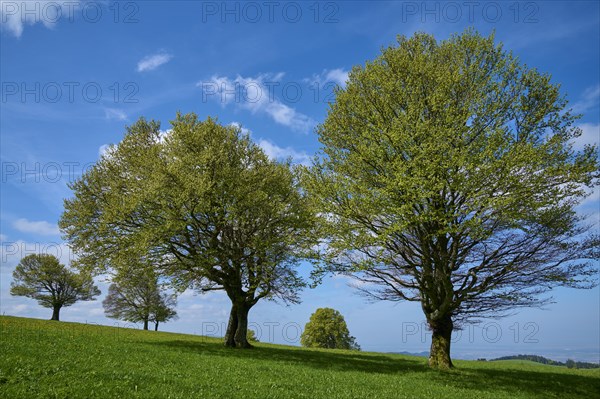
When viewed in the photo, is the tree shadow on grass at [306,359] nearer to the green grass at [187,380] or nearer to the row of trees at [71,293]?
the green grass at [187,380]

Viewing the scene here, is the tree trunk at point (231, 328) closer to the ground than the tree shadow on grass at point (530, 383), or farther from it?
farther from it

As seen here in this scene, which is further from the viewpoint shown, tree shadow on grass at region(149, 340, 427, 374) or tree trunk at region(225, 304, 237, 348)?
tree trunk at region(225, 304, 237, 348)

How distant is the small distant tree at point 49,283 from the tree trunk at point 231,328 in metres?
49.3

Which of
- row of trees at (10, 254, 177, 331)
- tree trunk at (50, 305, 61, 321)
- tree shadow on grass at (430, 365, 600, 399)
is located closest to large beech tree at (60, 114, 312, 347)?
tree shadow on grass at (430, 365, 600, 399)

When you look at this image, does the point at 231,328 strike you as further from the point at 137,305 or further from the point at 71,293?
the point at 71,293

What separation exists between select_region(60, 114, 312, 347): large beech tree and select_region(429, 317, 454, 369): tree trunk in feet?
38.9

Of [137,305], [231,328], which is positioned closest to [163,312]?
[137,305]

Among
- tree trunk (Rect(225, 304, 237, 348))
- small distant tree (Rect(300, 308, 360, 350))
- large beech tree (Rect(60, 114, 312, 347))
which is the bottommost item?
small distant tree (Rect(300, 308, 360, 350))

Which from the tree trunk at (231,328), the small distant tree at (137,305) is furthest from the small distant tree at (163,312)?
the tree trunk at (231,328)

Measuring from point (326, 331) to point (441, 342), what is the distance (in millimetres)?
46388

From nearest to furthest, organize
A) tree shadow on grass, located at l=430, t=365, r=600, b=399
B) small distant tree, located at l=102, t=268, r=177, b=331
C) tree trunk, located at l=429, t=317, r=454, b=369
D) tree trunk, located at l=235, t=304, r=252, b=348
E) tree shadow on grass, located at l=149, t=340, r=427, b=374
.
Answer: tree shadow on grass, located at l=430, t=365, r=600, b=399
tree shadow on grass, located at l=149, t=340, r=427, b=374
tree trunk, located at l=429, t=317, r=454, b=369
tree trunk, located at l=235, t=304, r=252, b=348
small distant tree, located at l=102, t=268, r=177, b=331

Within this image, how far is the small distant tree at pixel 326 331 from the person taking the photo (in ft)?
234

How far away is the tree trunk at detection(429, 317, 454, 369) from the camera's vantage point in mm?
27312

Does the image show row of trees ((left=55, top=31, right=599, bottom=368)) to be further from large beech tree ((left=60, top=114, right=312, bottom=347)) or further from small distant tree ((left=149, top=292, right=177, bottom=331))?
small distant tree ((left=149, top=292, right=177, bottom=331))
